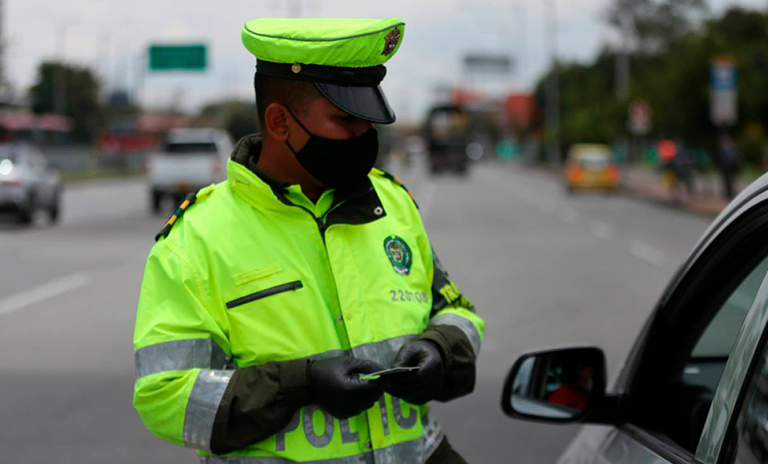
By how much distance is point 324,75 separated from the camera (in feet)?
8.46

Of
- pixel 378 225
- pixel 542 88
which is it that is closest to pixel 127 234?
pixel 378 225

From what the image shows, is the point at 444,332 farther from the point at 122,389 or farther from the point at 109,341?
the point at 109,341

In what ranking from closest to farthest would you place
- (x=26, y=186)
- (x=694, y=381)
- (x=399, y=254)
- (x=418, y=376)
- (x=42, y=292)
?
1. (x=418, y=376)
2. (x=399, y=254)
3. (x=694, y=381)
4. (x=42, y=292)
5. (x=26, y=186)

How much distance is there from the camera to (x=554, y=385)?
2939 mm

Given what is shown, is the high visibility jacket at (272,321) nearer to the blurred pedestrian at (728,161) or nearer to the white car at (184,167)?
the white car at (184,167)

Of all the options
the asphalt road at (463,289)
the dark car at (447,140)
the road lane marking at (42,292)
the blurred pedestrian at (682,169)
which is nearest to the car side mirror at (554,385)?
the asphalt road at (463,289)

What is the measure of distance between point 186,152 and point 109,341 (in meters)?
21.1

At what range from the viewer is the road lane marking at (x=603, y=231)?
22.2 metres

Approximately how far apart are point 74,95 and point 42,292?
79.5 meters

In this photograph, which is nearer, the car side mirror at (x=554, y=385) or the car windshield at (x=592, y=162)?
the car side mirror at (x=554, y=385)

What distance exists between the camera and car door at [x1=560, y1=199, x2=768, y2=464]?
251 cm

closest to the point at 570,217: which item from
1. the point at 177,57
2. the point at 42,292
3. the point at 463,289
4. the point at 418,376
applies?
the point at 463,289

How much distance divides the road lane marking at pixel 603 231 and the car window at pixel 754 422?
19.9 meters

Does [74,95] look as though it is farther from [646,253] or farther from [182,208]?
[182,208]
